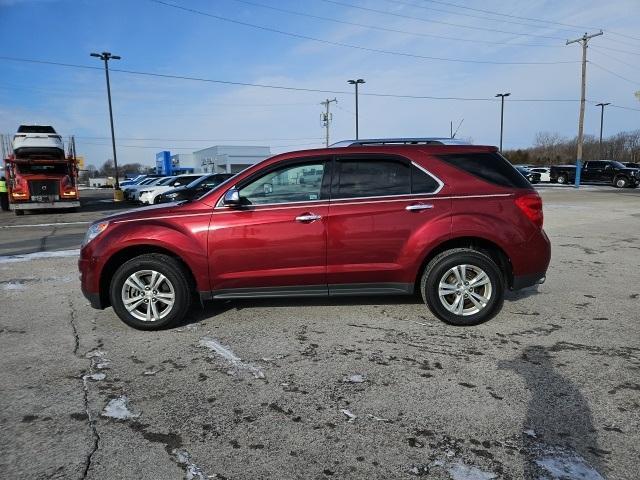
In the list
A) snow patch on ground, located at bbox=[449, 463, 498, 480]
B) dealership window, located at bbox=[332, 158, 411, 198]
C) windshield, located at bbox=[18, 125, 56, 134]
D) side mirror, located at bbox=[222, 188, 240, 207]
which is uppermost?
windshield, located at bbox=[18, 125, 56, 134]

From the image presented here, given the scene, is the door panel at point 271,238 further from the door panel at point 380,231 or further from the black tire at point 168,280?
the black tire at point 168,280

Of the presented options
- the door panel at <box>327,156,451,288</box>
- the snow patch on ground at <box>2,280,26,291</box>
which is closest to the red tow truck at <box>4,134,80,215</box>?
the snow patch on ground at <box>2,280,26,291</box>

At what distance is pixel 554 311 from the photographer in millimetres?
5301

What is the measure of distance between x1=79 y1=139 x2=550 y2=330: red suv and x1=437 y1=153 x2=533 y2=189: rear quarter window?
1 cm

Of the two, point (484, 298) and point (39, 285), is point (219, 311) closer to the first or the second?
point (484, 298)

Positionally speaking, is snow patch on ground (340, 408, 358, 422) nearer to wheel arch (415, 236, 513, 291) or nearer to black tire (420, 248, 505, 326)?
black tire (420, 248, 505, 326)

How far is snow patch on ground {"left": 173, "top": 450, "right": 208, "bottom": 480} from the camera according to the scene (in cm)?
254

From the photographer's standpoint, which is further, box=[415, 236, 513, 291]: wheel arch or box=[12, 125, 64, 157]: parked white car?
box=[12, 125, 64, 157]: parked white car

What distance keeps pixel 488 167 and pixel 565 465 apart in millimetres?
3055

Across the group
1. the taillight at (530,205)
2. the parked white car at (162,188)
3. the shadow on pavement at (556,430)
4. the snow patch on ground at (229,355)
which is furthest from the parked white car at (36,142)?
the shadow on pavement at (556,430)

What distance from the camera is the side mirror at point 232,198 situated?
15.2 feet

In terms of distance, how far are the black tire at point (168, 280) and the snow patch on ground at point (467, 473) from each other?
10.2 feet

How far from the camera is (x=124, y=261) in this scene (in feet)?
16.3

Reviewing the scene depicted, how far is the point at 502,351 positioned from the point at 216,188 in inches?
122
